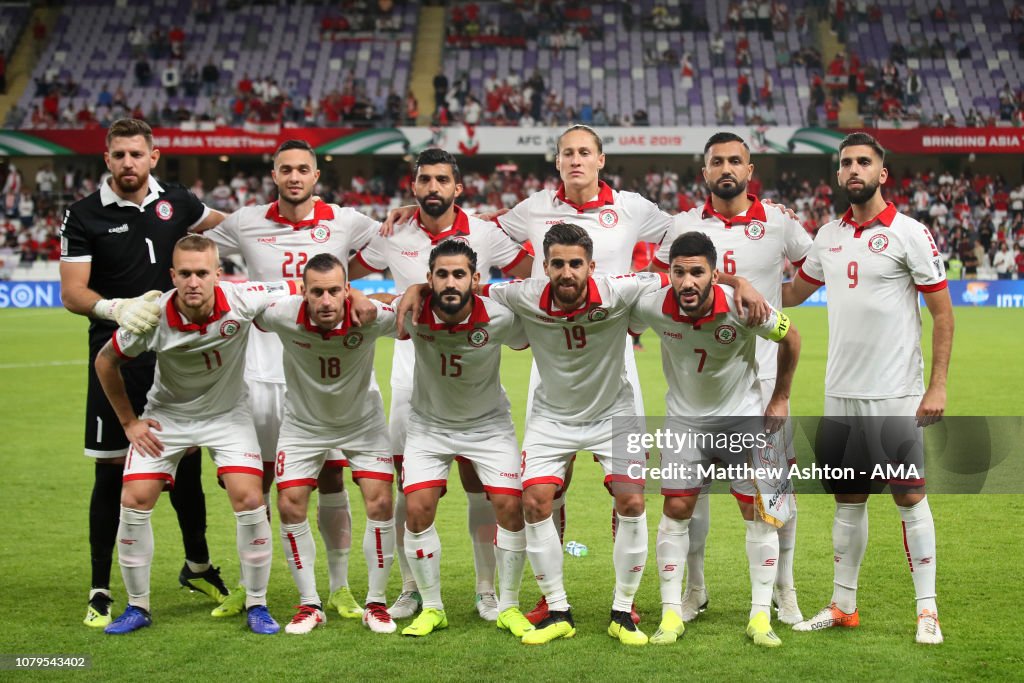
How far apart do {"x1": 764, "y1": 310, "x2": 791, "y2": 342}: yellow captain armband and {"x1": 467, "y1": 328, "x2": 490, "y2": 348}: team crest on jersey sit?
1282 mm

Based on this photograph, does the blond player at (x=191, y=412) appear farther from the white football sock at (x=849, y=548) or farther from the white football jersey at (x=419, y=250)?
the white football sock at (x=849, y=548)

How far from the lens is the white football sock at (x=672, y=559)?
194 inches

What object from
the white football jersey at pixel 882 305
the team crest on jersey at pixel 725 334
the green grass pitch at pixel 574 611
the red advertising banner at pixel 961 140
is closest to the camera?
the green grass pitch at pixel 574 611

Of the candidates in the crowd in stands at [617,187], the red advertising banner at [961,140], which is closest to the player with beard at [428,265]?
the crowd in stands at [617,187]

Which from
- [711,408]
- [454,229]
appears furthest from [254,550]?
[711,408]

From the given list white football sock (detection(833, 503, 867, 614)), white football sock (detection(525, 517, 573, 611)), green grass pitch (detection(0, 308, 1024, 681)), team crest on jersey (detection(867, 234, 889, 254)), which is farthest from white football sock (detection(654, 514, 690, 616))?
team crest on jersey (detection(867, 234, 889, 254))

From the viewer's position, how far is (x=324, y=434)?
5242mm

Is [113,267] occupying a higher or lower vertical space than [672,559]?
higher

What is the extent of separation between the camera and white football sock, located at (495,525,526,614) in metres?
5.05

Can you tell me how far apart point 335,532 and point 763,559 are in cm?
207

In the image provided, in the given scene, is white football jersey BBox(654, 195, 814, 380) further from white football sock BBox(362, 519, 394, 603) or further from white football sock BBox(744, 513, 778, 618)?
white football sock BBox(362, 519, 394, 603)

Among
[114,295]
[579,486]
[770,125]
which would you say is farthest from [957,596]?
[770,125]

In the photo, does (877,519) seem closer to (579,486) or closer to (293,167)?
(579,486)

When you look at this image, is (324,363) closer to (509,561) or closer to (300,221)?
(300,221)
